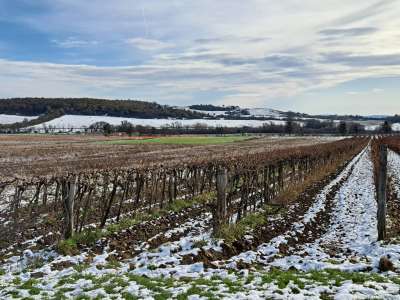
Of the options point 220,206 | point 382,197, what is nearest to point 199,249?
point 220,206

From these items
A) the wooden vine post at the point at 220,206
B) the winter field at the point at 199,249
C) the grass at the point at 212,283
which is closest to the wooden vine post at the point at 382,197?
the winter field at the point at 199,249

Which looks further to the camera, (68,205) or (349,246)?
(68,205)

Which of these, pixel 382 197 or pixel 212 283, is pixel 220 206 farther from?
pixel 212 283

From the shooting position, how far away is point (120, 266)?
10.3 m

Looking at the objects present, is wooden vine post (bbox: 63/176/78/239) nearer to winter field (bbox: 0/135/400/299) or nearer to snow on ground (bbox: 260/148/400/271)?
winter field (bbox: 0/135/400/299)

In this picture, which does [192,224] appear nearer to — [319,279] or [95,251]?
[95,251]

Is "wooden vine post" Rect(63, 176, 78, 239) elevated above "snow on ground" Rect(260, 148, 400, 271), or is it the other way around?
"wooden vine post" Rect(63, 176, 78, 239)

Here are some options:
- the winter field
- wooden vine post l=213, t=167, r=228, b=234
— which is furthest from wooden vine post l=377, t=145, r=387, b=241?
wooden vine post l=213, t=167, r=228, b=234

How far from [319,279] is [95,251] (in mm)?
6140

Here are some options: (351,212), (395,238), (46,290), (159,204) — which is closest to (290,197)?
(351,212)

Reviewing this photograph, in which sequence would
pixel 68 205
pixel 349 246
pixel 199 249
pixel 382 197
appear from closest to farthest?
1. pixel 199 249
2. pixel 349 246
3. pixel 382 197
4. pixel 68 205

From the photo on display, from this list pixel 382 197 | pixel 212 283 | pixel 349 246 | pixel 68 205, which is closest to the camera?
pixel 212 283

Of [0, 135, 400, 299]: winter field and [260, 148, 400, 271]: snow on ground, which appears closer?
[0, 135, 400, 299]: winter field

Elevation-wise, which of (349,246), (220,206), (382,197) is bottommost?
(349,246)
